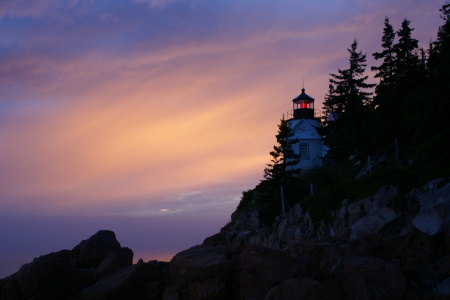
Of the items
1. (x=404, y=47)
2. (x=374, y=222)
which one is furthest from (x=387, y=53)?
(x=374, y=222)

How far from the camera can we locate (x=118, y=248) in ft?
83.8

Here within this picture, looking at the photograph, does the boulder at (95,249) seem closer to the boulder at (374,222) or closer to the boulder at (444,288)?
the boulder at (374,222)

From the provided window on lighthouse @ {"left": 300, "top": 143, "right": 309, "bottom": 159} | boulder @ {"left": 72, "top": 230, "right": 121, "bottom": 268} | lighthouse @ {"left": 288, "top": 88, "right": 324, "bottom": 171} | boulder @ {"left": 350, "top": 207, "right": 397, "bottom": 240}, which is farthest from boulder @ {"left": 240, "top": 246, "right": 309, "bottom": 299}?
window on lighthouse @ {"left": 300, "top": 143, "right": 309, "bottom": 159}

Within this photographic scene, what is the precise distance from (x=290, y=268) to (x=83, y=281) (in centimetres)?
928

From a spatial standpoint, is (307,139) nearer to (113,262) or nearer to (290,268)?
(113,262)

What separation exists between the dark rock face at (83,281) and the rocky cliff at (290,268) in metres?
0.04

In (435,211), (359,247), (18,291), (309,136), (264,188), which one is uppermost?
(309,136)

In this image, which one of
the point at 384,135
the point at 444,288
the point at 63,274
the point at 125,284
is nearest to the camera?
the point at 444,288

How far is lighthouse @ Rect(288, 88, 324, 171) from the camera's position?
61.7 m

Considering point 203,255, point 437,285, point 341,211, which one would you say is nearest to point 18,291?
point 203,255

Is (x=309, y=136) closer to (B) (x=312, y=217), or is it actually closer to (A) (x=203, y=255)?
(B) (x=312, y=217)

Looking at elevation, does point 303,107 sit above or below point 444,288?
above

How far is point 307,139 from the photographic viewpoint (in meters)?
62.2

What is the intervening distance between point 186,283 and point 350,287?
7.19m
